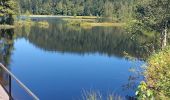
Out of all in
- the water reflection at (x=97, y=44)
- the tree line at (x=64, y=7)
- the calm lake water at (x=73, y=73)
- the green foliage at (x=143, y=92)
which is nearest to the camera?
the green foliage at (x=143, y=92)

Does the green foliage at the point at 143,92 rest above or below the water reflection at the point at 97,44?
above

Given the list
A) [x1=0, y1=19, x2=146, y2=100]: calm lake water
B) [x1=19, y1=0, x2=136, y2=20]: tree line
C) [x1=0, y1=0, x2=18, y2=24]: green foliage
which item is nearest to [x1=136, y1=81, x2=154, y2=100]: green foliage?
[x1=0, y1=19, x2=146, y2=100]: calm lake water

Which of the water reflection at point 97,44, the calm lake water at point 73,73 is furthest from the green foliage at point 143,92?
the water reflection at point 97,44

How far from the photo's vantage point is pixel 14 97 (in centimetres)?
1003

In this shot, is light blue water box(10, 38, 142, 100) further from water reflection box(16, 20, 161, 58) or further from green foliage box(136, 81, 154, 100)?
green foliage box(136, 81, 154, 100)

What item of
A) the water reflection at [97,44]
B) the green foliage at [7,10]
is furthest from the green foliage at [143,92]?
the green foliage at [7,10]

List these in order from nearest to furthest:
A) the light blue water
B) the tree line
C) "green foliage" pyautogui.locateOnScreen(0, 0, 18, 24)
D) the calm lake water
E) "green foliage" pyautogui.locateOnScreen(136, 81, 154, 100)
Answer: "green foliage" pyautogui.locateOnScreen(136, 81, 154, 100), the calm lake water, the light blue water, "green foliage" pyautogui.locateOnScreen(0, 0, 18, 24), the tree line

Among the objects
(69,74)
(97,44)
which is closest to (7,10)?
(97,44)

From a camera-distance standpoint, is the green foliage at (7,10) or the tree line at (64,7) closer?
the green foliage at (7,10)

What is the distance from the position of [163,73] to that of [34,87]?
56.3ft

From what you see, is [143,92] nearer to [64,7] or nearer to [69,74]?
[69,74]

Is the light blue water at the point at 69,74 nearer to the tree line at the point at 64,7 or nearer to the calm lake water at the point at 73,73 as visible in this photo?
the calm lake water at the point at 73,73

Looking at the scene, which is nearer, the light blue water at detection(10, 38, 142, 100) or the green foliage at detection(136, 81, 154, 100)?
the green foliage at detection(136, 81, 154, 100)

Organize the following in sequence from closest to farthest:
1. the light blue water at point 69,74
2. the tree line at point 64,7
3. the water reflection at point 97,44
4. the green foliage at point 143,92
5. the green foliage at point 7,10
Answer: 1. the green foliage at point 143,92
2. the light blue water at point 69,74
3. the water reflection at point 97,44
4. the green foliage at point 7,10
5. the tree line at point 64,7
